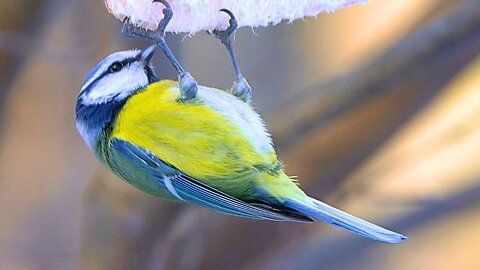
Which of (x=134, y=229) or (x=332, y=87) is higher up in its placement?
(x=332, y=87)

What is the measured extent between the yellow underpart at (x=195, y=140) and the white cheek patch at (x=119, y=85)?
0.02 metres

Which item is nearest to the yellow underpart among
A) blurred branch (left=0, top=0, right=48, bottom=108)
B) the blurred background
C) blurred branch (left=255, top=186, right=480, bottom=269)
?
the blurred background

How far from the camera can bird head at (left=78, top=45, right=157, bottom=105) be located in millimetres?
1371

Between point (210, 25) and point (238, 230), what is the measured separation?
95 cm

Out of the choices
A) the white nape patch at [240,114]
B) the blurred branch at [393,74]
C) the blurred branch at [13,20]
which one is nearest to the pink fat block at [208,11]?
the white nape patch at [240,114]

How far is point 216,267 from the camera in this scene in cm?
220

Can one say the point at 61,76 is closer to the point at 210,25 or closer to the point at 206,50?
the point at 206,50

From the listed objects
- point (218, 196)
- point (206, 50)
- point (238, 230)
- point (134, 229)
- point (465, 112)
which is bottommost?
point (218, 196)

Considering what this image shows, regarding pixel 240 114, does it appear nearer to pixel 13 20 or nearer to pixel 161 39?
pixel 161 39

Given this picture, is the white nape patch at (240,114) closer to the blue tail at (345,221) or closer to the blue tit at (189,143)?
the blue tit at (189,143)

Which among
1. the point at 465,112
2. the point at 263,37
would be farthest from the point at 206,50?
the point at 465,112

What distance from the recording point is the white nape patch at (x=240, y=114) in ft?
4.47

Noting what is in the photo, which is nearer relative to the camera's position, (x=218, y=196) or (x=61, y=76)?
(x=218, y=196)

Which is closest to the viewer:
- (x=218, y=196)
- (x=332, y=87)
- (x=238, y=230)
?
(x=218, y=196)
